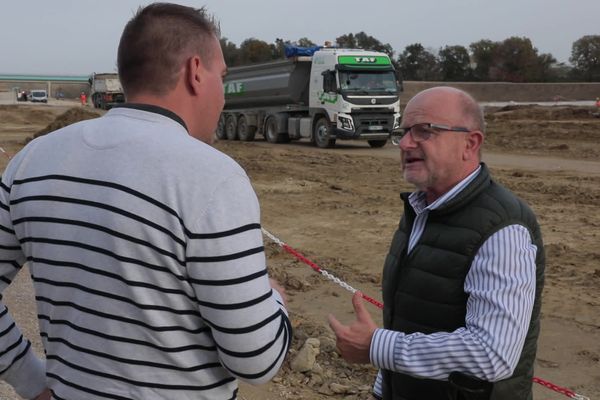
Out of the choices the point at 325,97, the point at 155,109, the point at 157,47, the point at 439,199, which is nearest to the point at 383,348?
the point at 439,199

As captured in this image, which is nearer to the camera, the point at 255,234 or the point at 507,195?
the point at 255,234

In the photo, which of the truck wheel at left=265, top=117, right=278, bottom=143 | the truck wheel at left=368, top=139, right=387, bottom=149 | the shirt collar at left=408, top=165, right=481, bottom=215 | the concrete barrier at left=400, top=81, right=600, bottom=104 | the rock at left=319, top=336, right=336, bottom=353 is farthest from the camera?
the concrete barrier at left=400, top=81, right=600, bottom=104

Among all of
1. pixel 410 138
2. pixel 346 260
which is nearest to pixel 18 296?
pixel 346 260

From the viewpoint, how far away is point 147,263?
149 cm

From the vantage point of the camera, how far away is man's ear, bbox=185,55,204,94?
5.31 feet

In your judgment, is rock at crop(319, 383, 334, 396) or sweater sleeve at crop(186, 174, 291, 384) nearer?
sweater sleeve at crop(186, 174, 291, 384)

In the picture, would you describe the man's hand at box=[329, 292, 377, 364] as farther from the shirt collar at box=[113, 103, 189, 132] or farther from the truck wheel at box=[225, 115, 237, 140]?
the truck wheel at box=[225, 115, 237, 140]

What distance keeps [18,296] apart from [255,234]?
5.44 m

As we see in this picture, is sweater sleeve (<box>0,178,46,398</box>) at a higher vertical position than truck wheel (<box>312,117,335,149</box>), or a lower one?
higher

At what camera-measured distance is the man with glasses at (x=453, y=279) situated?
1917 millimetres

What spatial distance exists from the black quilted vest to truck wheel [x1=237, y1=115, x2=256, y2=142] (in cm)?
2413

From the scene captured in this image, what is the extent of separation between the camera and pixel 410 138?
2.34m

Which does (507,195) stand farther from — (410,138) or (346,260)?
(346,260)

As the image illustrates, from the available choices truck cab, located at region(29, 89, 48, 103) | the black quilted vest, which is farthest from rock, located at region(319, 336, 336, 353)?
truck cab, located at region(29, 89, 48, 103)
